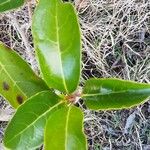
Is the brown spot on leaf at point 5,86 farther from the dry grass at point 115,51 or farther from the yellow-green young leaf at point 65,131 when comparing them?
the dry grass at point 115,51

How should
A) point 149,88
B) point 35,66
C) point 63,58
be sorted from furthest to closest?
1. point 35,66
2. point 63,58
3. point 149,88

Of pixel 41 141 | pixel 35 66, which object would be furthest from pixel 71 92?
pixel 35 66

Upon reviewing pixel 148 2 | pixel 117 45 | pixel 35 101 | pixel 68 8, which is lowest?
pixel 35 101

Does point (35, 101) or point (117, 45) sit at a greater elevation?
point (117, 45)

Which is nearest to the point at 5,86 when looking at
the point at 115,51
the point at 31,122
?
the point at 31,122

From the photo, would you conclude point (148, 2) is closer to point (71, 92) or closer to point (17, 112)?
point (71, 92)

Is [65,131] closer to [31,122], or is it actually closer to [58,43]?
[31,122]
